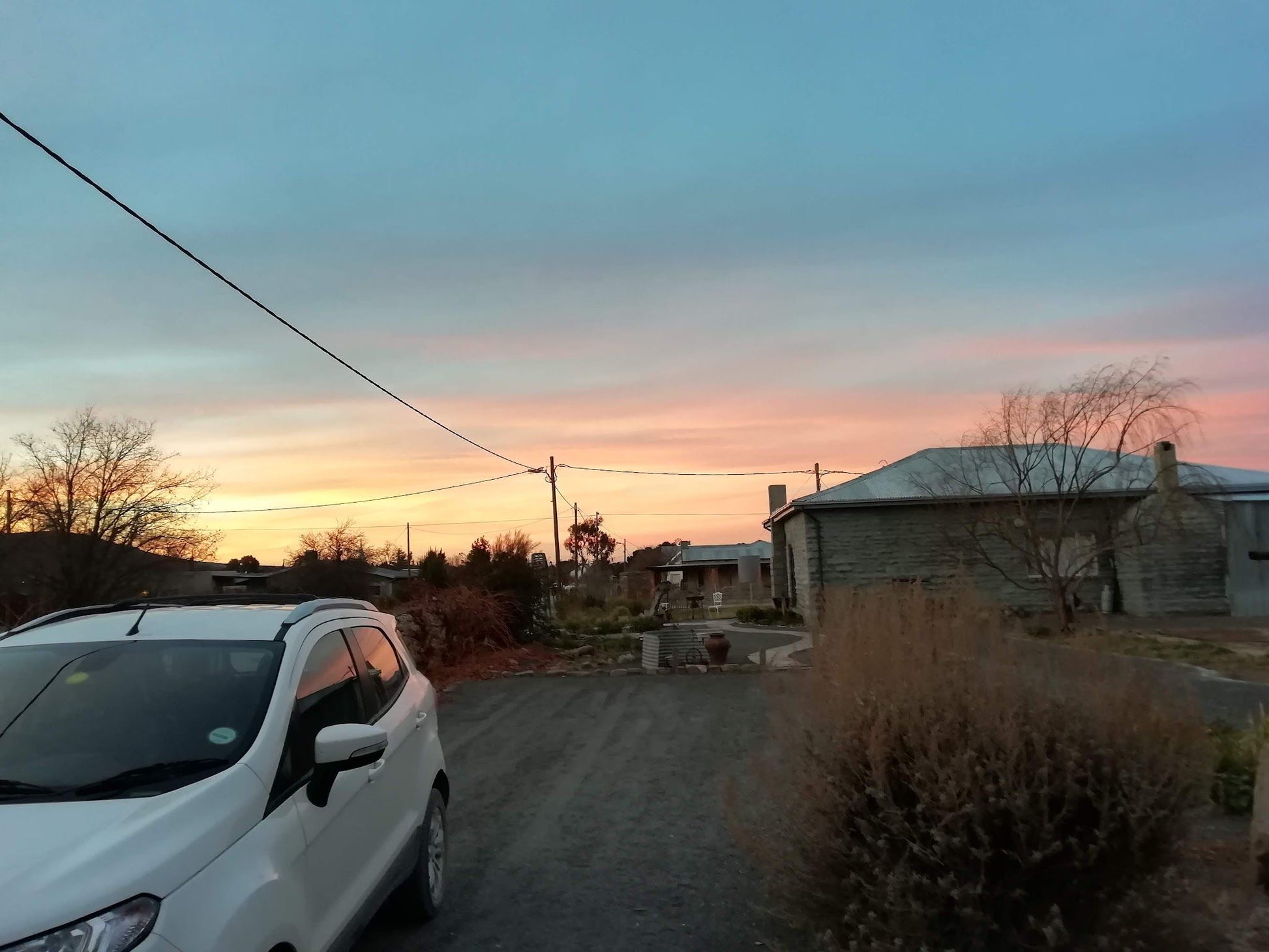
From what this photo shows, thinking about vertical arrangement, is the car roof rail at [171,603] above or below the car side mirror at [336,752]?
above

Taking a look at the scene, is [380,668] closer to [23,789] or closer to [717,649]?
[23,789]

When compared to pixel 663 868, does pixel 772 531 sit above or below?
above

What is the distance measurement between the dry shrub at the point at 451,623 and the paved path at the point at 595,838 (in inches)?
217

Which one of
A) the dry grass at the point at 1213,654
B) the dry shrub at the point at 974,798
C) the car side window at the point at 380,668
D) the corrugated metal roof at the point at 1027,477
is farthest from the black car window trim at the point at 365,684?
the corrugated metal roof at the point at 1027,477

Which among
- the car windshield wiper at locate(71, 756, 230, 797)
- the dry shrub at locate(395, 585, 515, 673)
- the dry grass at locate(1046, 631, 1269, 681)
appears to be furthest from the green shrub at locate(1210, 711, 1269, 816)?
the dry shrub at locate(395, 585, 515, 673)

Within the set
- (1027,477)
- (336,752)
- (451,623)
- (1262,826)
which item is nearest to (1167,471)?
(1027,477)

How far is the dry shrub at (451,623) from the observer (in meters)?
19.2

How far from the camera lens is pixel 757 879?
5965mm

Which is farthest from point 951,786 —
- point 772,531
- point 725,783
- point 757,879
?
point 772,531

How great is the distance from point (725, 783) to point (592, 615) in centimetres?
2636

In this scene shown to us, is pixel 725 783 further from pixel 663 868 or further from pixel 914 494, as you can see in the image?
pixel 914 494

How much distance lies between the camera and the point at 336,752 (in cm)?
362

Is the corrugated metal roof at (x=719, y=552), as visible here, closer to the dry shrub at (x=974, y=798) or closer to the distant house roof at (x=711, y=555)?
the distant house roof at (x=711, y=555)

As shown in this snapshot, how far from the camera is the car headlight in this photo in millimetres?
2453
